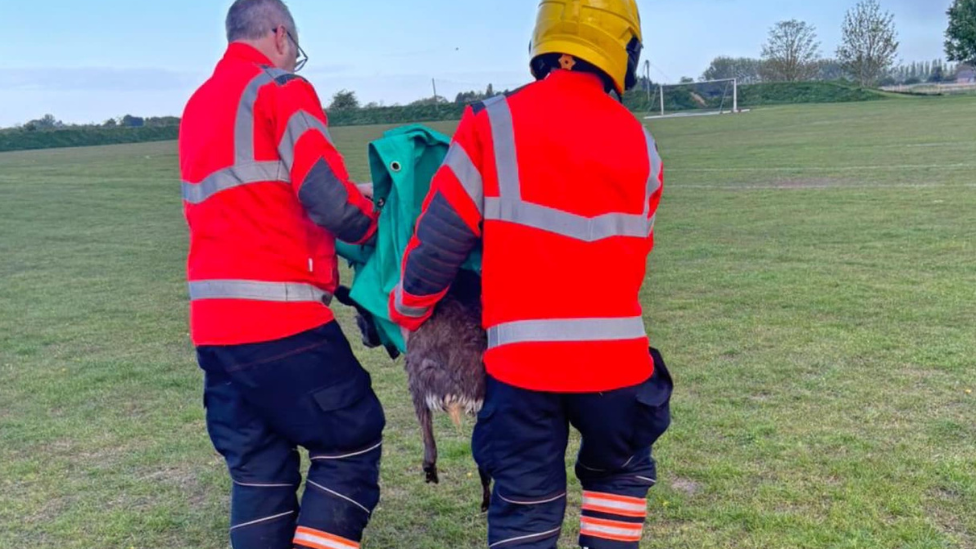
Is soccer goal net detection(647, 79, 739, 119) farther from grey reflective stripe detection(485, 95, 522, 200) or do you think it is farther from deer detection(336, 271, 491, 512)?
grey reflective stripe detection(485, 95, 522, 200)

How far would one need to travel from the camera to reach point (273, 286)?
320cm

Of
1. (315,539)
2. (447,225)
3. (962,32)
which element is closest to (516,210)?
(447,225)

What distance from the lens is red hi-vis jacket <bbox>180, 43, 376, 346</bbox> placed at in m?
3.12

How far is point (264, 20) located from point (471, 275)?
121 cm

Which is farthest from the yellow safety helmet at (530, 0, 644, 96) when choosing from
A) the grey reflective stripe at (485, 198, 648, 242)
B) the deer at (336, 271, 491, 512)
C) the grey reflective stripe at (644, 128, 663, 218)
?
the deer at (336, 271, 491, 512)

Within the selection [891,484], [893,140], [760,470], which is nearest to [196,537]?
[760,470]

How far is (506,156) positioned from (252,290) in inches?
42.3

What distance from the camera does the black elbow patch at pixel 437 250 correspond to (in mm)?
2861

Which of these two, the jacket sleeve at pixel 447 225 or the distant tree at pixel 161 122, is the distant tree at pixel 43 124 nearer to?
the distant tree at pixel 161 122

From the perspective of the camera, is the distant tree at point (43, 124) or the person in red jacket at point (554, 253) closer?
the person in red jacket at point (554, 253)

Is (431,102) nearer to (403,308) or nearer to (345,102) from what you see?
(345,102)

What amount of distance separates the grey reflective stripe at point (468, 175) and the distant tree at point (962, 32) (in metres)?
73.8

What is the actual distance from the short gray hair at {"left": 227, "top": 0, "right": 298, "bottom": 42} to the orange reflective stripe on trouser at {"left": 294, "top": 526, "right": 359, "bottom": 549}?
72.3 inches

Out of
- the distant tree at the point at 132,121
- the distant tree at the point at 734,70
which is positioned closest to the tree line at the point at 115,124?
the distant tree at the point at 132,121
